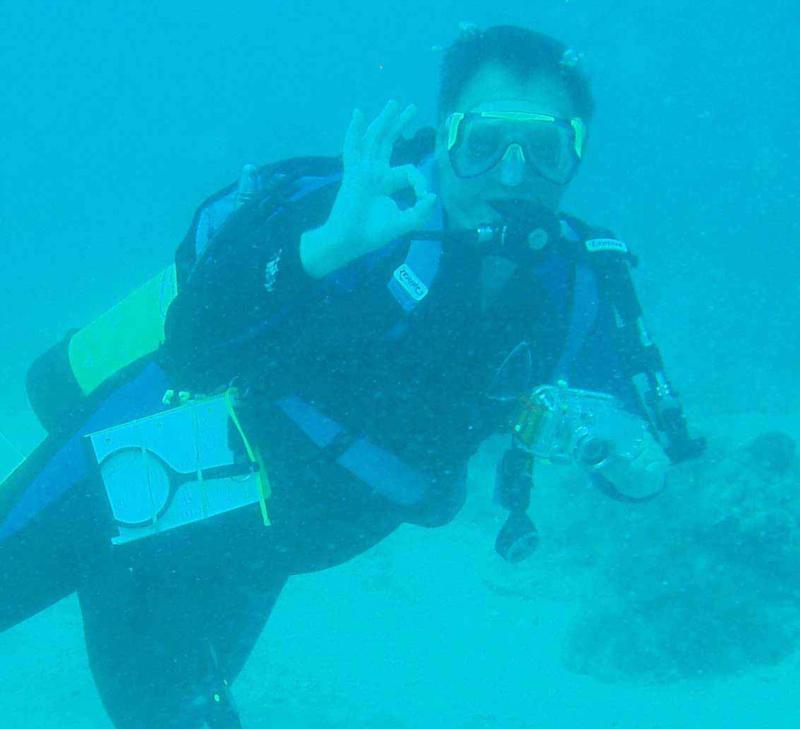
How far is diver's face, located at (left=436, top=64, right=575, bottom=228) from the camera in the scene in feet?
9.39

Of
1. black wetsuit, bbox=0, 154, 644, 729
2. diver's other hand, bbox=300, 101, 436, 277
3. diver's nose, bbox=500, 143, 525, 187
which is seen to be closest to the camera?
diver's other hand, bbox=300, 101, 436, 277

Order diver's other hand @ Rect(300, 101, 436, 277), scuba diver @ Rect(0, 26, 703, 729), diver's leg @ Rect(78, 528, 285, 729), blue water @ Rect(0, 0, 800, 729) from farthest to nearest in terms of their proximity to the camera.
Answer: blue water @ Rect(0, 0, 800, 729), diver's leg @ Rect(78, 528, 285, 729), scuba diver @ Rect(0, 26, 703, 729), diver's other hand @ Rect(300, 101, 436, 277)

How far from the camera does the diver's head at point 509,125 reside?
287cm

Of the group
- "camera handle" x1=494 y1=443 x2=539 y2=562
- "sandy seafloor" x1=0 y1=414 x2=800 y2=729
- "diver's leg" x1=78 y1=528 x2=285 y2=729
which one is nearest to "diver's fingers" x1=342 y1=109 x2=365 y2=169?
"camera handle" x1=494 y1=443 x2=539 y2=562

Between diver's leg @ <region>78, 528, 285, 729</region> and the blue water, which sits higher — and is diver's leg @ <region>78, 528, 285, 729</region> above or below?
above

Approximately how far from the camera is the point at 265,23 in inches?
1359

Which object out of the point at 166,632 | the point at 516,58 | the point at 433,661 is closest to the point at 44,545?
the point at 166,632

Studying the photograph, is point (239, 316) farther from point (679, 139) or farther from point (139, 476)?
point (679, 139)

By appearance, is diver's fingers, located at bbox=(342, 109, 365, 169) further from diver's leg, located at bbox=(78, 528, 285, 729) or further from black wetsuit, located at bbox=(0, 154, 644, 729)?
diver's leg, located at bbox=(78, 528, 285, 729)

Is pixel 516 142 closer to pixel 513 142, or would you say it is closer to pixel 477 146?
pixel 513 142

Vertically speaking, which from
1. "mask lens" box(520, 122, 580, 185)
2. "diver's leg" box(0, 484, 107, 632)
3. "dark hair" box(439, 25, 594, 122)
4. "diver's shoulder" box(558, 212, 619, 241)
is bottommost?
"diver's leg" box(0, 484, 107, 632)

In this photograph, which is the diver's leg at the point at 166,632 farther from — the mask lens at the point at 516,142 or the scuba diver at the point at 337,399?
the mask lens at the point at 516,142

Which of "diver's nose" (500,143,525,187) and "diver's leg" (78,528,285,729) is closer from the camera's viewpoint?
"diver's nose" (500,143,525,187)

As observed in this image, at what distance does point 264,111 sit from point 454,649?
27604 mm
